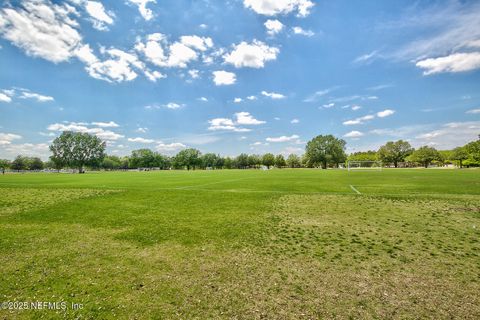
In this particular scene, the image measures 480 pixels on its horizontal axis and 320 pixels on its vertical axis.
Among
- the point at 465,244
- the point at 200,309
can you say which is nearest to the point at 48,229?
the point at 200,309

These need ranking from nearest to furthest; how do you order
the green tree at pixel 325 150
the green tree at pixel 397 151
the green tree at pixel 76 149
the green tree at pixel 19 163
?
the green tree at pixel 76 149 → the green tree at pixel 325 150 → the green tree at pixel 397 151 → the green tree at pixel 19 163

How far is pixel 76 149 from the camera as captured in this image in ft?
393

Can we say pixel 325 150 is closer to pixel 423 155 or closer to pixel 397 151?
pixel 397 151

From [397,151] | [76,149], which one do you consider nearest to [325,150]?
[397,151]

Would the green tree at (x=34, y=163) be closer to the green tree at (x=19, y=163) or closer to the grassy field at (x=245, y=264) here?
the green tree at (x=19, y=163)

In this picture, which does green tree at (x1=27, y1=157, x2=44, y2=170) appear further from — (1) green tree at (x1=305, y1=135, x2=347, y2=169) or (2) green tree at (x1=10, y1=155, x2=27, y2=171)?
(1) green tree at (x1=305, y1=135, x2=347, y2=169)

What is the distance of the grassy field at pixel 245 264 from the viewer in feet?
18.6

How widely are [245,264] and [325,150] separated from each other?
143 m

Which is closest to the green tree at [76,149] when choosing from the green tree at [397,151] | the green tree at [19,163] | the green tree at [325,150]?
the green tree at [19,163]

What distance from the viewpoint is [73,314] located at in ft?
17.9

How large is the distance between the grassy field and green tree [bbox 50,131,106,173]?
400 feet

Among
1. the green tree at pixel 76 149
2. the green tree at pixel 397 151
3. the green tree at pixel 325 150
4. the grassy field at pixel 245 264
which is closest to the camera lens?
the grassy field at pixel 245 264

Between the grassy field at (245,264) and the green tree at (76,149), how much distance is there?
122 meters

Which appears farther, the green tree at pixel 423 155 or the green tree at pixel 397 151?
the green tree at pixel 397 151
